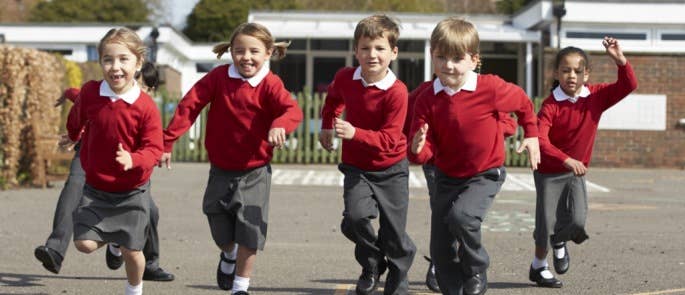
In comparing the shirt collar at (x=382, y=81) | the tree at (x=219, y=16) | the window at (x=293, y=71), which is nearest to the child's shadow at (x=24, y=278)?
the shirt collar at (x=382, y=81)

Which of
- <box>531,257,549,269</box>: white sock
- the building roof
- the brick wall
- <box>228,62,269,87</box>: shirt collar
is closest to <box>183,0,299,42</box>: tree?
the building roof

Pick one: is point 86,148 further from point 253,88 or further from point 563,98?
point 563,98

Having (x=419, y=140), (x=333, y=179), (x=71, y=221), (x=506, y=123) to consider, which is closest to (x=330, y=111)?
(x=506, y=123)

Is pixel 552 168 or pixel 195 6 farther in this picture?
pixel 195 6

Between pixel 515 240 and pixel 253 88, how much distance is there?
4.82 meters

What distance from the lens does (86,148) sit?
6441mm

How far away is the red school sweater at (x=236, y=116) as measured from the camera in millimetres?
6629

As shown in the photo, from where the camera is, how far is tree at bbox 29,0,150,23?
78.2 meters

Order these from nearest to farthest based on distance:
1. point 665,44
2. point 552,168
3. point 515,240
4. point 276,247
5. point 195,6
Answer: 1. point 552,168
2. point 276,247
3. point 515,240
4. point 665,44
5. point 195,6

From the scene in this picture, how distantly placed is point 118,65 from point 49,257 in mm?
1879

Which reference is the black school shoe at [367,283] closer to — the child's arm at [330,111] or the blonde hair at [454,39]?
the child's arm at [330,111]

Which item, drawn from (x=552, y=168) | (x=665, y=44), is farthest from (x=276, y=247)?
(x=665, y=44)

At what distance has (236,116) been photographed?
6.63m

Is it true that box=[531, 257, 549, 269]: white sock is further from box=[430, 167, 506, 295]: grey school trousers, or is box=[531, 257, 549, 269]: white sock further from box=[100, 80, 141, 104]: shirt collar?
box=[100, 80, 141, 104]: shirt collar
